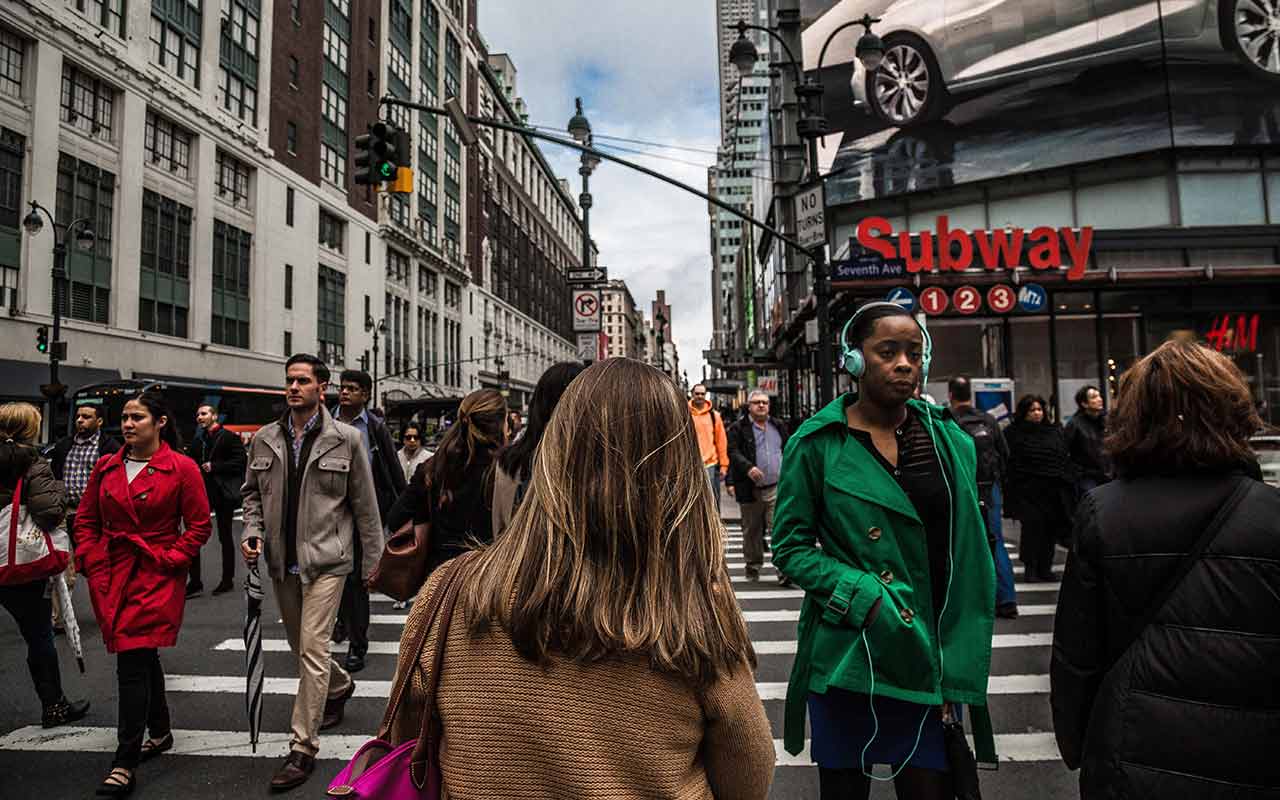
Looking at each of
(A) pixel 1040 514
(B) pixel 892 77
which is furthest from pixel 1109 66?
(A) pixel 1040 514

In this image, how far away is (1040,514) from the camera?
8914mm

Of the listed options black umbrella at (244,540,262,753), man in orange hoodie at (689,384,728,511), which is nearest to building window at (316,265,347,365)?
man in orange hoodie at (689,384,728,511)

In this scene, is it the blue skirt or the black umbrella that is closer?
the blue skirt

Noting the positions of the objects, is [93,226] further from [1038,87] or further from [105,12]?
[1038,87]

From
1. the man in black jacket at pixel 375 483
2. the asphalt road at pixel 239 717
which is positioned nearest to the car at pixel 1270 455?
the asphalt road at pixel 239 717

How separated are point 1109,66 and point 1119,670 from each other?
31.5m

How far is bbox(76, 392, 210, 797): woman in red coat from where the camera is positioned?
4203 mm

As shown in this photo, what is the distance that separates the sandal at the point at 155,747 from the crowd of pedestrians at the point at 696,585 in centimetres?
2

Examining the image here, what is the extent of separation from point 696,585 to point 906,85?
31.9 m

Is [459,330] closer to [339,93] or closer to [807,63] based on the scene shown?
[339,93]

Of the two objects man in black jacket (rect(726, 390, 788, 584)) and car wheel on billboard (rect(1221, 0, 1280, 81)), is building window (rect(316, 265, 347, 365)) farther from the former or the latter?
car wheel on billboard (rect(1221, 0, 1280, 81))

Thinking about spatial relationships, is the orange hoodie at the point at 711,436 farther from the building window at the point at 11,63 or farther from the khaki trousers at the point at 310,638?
the building window at the point at 11,63

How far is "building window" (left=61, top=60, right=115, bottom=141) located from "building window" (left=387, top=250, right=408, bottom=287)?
25497 mm

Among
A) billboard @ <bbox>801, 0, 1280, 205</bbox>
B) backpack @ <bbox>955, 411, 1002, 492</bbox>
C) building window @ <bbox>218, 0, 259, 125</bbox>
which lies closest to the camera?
backpack @ <bbox>955, 411, 1002, 492</bbox>
